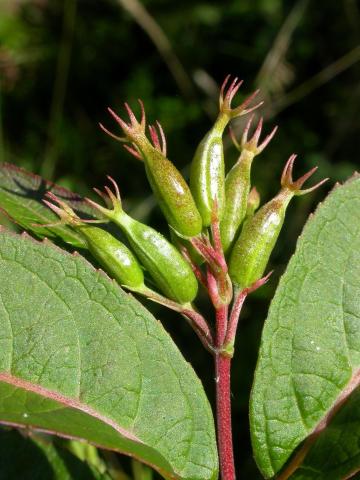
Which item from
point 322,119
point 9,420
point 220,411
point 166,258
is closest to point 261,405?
point 220,411

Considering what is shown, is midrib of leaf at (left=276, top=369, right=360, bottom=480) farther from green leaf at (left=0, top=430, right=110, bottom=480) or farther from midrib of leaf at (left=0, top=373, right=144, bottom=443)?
green leaf at (left=0, top=430, right=110, bottom=480)

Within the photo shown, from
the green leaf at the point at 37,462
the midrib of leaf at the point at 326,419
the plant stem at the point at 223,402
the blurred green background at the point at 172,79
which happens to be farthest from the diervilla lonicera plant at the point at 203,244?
the blurred green background at the point at 172,79

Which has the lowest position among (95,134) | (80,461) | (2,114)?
(80,461)

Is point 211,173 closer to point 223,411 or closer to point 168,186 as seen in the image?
point 168,186

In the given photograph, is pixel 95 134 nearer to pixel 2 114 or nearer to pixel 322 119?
pixel 2 114

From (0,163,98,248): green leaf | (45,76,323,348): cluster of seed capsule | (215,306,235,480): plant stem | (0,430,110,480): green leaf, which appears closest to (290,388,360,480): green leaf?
(215,306,235,480): plant stem

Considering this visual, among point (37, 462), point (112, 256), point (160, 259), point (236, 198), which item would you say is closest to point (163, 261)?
point (160, 259)
